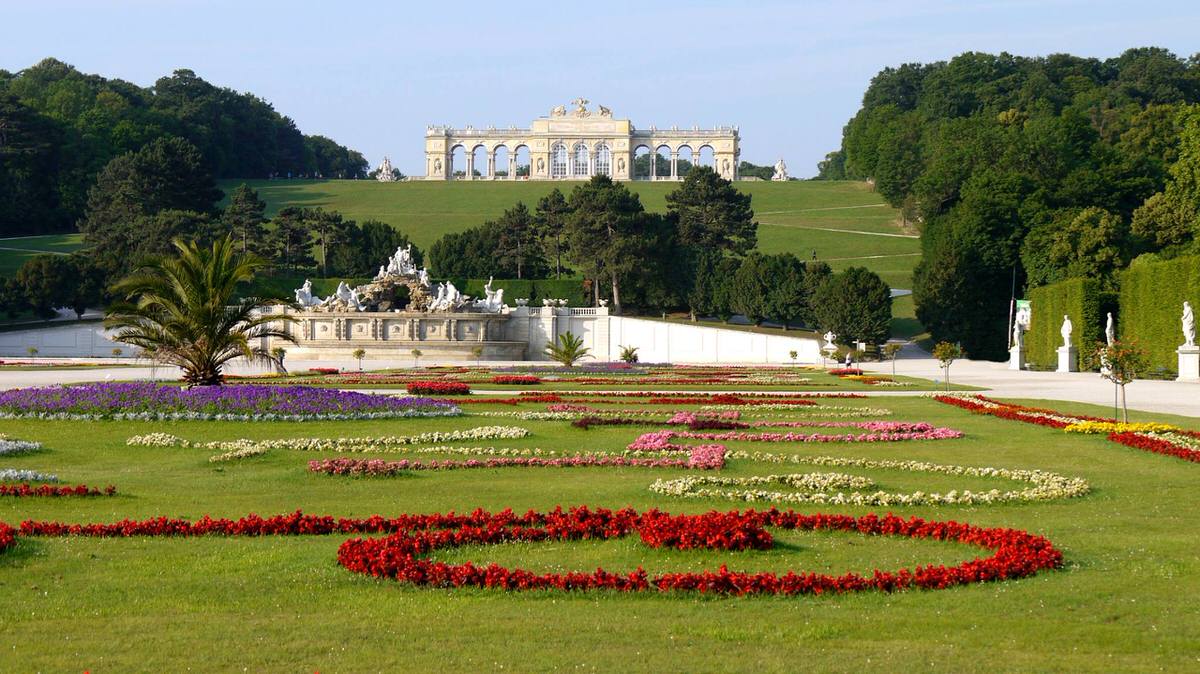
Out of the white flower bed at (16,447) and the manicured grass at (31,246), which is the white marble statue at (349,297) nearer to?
the manicured grass at (31,246)

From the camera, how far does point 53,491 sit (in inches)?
525

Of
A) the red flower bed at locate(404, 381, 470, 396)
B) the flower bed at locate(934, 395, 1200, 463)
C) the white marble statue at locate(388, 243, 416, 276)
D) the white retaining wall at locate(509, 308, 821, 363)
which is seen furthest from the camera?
the white marble statue at locate(388, 243, 416, 276)

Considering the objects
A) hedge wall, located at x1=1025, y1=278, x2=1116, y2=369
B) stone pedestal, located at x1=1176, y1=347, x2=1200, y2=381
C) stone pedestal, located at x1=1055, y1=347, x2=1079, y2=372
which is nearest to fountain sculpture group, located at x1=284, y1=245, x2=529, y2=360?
hedge wall, located at x1=1025, y1=278, x2=1116, y2=369

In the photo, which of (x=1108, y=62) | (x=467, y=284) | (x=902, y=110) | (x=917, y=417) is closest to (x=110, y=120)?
(x=467, y=284)

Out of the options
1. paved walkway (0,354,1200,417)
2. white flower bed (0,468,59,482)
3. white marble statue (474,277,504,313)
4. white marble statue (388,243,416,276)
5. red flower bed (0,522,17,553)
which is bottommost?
paved walkway (0,354,1200,417)

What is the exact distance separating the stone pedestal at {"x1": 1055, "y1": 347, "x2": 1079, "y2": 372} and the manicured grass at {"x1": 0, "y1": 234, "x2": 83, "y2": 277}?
6175 cm

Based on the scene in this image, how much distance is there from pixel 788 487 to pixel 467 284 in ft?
219

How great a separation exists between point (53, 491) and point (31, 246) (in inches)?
3372

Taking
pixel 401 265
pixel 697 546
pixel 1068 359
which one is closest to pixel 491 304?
pixel 401 265

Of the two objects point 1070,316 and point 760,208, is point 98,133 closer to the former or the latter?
point 760,208

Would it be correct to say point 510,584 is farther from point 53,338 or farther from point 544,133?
point 544,133

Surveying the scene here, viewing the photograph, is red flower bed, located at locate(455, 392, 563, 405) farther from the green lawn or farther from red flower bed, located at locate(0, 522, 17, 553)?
red flower bed, located at locate(0, 522, 17, 553)

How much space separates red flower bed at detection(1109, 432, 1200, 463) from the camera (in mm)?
16672

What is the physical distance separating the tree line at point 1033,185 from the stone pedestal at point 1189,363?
47.3ft
